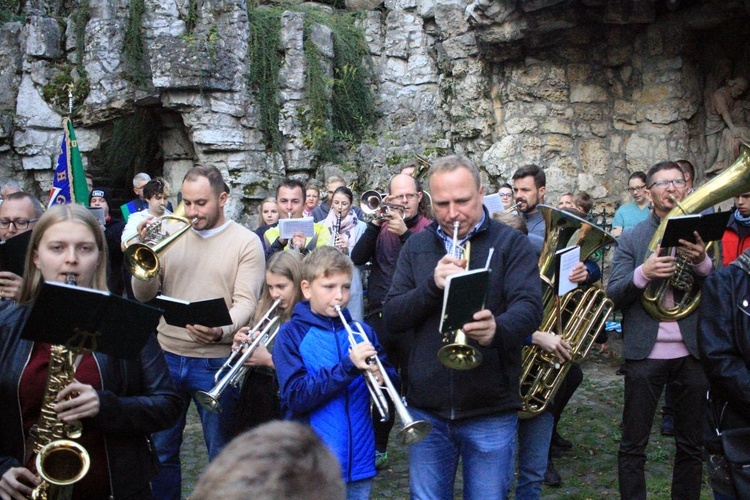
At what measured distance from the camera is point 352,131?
48.3 ft

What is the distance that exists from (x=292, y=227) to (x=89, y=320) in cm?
381

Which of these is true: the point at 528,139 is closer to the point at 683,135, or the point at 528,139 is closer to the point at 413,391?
the point at 683,135

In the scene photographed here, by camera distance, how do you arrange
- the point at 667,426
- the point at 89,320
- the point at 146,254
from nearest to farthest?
the point at 89,320 → the point at 146,254 → the point at 667,426

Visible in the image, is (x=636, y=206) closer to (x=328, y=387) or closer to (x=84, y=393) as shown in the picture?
(x=328, y=387)

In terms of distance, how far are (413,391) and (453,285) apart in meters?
0.78

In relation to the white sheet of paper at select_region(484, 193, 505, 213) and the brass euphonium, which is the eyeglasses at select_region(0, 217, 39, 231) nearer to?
the brass euphonium

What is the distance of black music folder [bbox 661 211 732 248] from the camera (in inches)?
151

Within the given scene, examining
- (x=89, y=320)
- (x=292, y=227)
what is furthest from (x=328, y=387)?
(x=292, y=227)

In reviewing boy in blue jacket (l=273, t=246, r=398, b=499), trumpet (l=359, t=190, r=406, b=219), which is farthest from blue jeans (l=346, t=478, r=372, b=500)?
trumpet (l=359, t=190, r=406, b=219)

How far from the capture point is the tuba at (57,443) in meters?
2.39

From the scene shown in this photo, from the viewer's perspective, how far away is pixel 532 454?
13.7 ft

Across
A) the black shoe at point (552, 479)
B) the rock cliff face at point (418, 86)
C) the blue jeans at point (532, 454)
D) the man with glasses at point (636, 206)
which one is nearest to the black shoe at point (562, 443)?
the black shoe at point (552, 479)

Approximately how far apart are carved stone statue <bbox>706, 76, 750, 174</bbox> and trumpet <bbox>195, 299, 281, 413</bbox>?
26.8 ft

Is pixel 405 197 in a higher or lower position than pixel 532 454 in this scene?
higher
